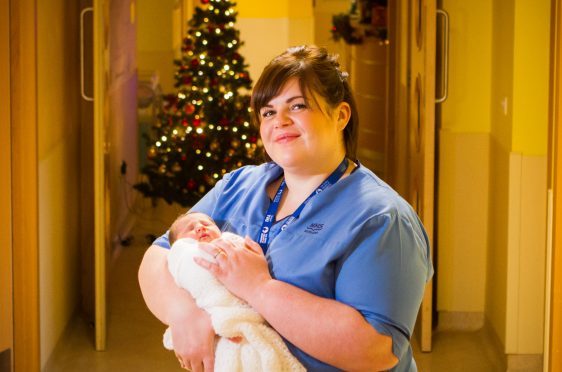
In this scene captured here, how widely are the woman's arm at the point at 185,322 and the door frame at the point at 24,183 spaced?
1.90 metres

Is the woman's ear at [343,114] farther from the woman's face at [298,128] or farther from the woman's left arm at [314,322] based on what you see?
the woman's left arm at [314,322]

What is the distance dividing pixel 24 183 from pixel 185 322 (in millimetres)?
2028

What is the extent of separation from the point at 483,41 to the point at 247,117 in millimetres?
1722

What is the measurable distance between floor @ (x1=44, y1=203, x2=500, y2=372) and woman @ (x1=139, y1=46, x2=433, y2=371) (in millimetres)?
2589

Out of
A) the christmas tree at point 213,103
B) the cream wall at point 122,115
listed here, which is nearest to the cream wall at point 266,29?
the cream wall at point 122,115

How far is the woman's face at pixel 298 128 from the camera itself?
1.94m

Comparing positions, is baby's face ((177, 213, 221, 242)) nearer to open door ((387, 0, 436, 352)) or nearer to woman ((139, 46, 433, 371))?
woman ((139, 46, 433, 371))

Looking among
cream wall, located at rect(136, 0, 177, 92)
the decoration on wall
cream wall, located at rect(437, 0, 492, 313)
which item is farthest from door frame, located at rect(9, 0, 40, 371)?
cream wall, located at rect(136, 0, 177, 92)

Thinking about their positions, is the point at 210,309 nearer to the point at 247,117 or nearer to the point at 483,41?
the point at 483,41

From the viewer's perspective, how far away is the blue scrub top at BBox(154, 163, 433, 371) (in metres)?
1.79

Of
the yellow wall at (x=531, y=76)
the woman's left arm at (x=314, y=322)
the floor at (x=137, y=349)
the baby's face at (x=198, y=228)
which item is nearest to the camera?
the woman's left arm at (x=314, y=322)

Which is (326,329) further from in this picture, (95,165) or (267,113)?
(95,165)

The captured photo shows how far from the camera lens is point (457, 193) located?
5.00m

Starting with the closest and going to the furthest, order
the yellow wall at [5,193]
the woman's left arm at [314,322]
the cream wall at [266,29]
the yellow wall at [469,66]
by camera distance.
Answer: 1. the woman's left arm at [314,322]
2. the yellow wall at [5,193]
3. the yellow wall at [469,66]
4. the cream wall at [266,29]
